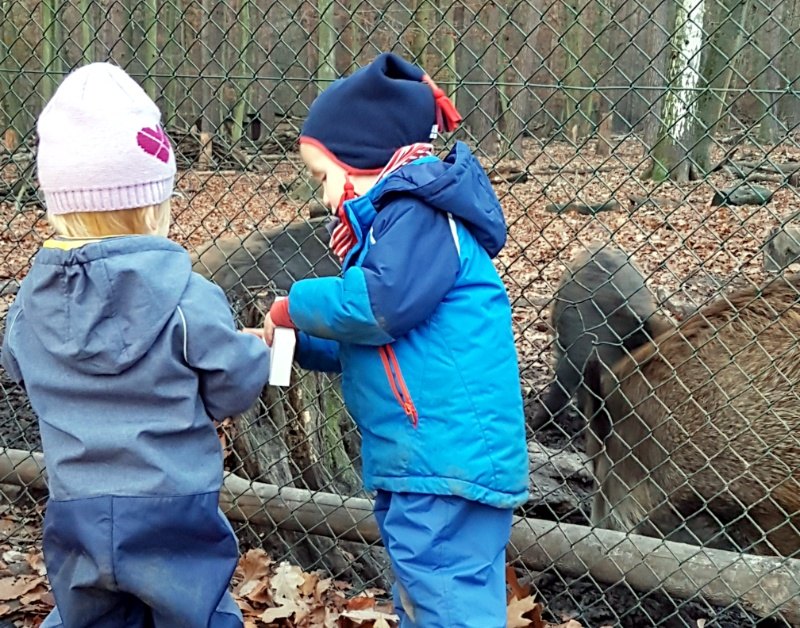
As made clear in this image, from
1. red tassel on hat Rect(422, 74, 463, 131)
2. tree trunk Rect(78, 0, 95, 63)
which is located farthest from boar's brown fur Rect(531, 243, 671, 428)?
tree trunk Rect(78, 0, 95, 63)

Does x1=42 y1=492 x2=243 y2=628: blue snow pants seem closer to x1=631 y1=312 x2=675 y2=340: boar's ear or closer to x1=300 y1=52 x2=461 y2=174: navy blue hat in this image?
x1=300 y1=52 x2=461 y2=174: navy blue hat

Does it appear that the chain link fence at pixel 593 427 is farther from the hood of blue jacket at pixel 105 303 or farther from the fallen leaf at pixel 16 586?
the hood of blue jacket at pixel 105 303

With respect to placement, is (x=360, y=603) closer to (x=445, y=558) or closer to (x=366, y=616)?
(x=366, y=616)

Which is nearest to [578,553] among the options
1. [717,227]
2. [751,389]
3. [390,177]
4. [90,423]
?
[751,389]

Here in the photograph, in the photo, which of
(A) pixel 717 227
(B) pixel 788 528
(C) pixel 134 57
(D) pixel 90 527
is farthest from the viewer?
(A) pixel 717 227

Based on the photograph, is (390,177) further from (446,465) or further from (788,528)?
(788,528)

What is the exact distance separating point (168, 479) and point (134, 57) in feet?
8.74

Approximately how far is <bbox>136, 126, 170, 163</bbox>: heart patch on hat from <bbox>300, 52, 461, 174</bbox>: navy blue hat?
418 millimetres

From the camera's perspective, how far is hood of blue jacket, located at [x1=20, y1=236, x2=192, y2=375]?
6.56 feet

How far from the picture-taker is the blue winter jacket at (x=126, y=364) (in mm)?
2006

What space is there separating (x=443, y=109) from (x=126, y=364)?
110 cm

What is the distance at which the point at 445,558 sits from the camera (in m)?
2.38

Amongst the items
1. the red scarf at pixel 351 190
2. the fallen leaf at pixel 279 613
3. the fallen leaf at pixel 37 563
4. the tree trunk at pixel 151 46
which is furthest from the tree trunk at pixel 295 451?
the red scarf at pixel 351 190

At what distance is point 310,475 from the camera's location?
13.8 feet
